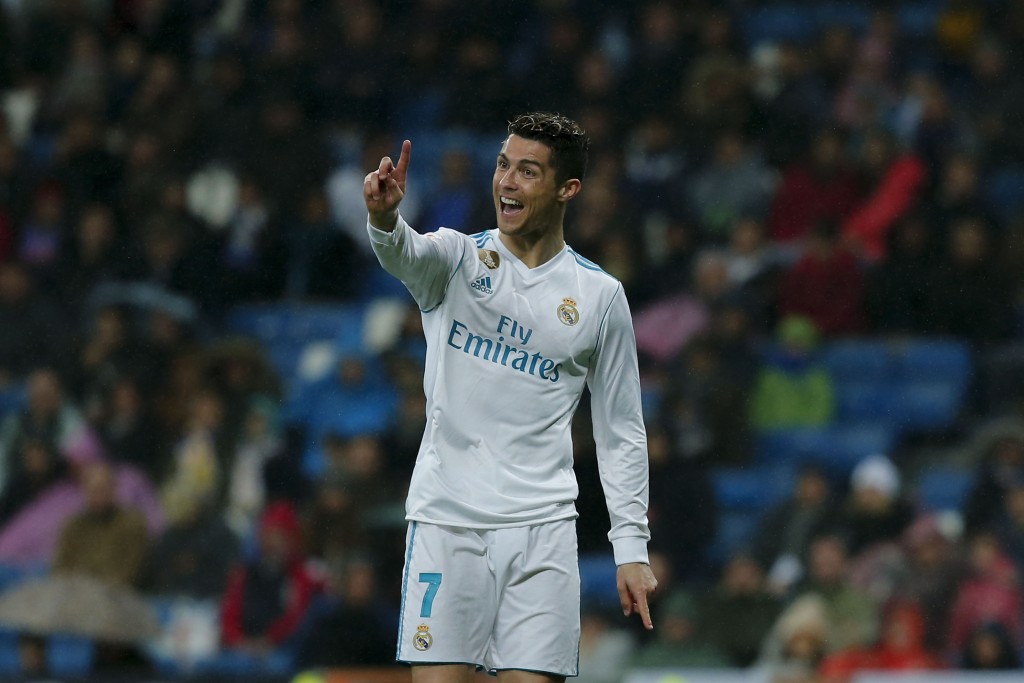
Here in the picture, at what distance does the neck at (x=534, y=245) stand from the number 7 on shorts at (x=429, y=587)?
92 cm

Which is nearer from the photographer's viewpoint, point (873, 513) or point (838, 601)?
point (838, 601)

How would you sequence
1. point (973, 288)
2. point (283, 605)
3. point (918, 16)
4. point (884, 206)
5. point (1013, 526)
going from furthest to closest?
point (918, 16)
point (884, 206)
point (973, 288)
point (283, 605)
point (1013, 526)

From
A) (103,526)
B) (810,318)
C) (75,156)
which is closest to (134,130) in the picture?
(75,156)

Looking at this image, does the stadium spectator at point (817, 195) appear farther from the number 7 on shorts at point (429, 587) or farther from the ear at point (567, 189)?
the number 7 on shorts at point (429, 587)

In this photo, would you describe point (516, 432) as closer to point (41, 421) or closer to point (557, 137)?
point (557, 137)

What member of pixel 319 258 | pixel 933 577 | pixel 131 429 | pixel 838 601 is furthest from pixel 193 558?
pixel 933 577

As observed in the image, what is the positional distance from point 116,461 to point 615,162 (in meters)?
4.11

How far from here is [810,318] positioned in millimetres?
11125

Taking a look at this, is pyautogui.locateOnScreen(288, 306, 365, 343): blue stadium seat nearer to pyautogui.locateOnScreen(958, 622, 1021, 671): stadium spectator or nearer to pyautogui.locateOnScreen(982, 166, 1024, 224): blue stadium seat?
pyautogui.locateOnScreen(982, 166, 1024, 224): blue stadium seat

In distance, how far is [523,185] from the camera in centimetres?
457

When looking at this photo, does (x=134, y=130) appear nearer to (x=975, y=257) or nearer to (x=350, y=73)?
(x=350, y=73)

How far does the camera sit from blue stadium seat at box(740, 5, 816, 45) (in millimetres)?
13266

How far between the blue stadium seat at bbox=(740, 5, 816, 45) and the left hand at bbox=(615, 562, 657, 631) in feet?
30.3

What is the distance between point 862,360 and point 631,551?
6.88 meters
